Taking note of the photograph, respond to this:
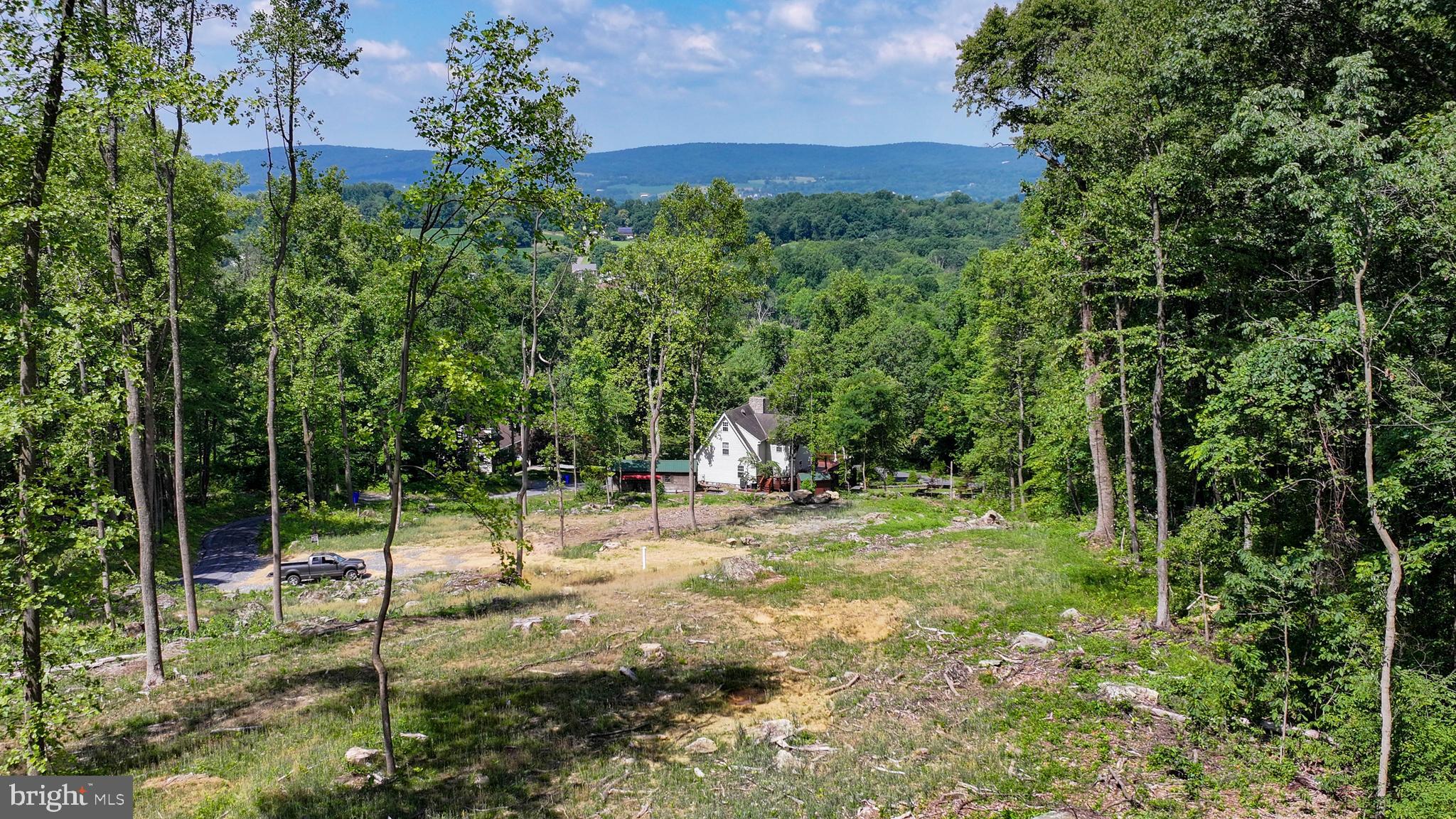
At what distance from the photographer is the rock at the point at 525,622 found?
2073cm

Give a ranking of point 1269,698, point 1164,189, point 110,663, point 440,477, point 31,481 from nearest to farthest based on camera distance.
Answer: point 31,481 → point 440,477 → point 1269,698 → point 1164,189 → point 110,663

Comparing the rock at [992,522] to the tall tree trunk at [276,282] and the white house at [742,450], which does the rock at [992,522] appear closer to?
the white house at [742,450]

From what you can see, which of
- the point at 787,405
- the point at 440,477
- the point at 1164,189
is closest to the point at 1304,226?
the point at 1164,189

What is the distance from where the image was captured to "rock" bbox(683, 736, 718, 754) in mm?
12898

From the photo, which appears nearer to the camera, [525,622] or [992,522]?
[525,622]

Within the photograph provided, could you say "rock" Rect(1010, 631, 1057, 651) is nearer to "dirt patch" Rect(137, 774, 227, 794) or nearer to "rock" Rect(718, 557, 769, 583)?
"rock" Rect(718, 557, 769, 583)

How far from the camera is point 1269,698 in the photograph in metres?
12.6

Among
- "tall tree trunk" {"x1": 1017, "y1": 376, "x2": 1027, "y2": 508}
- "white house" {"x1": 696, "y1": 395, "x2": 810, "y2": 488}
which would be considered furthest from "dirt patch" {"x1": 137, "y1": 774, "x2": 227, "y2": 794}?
"white house" {"x1": 696, "y1": 395, "x2": 810, "y2": 488}

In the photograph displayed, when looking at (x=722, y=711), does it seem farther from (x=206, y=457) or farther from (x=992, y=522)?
(x=206, y=457)

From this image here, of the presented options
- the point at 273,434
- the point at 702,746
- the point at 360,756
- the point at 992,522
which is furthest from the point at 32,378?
the point at 992,522

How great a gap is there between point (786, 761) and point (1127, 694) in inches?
267

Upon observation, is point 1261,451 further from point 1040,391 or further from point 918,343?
point 918,343

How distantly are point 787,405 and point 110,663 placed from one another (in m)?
42.1

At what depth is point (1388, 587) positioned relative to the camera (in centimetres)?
1135
